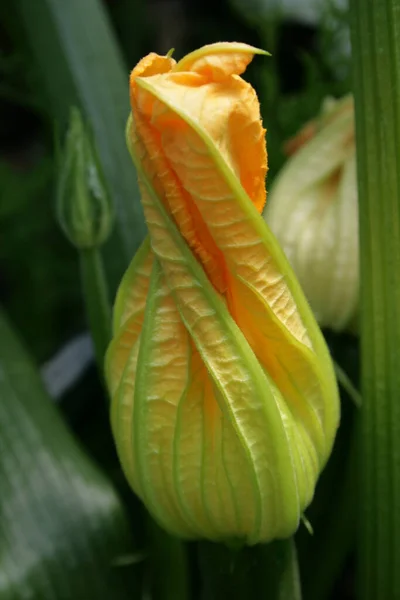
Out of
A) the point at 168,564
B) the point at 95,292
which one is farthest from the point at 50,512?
the point at 95,292

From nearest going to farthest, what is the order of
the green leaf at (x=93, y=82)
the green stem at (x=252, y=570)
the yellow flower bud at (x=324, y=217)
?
1. the green stem at (x=252, y=570)
2. the yellow flower bud at (x=324, y=217)
3. the green leaf at (x=93, y=82)

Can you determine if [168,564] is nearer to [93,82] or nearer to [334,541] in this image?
[334,541]

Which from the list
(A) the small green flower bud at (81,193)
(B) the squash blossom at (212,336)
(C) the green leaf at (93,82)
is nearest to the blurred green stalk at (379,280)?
(B) the squash blossom at (212,336)

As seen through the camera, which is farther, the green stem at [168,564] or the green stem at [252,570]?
the green stem at [168,564]

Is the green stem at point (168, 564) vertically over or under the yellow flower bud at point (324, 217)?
under

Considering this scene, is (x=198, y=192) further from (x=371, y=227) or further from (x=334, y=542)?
(x=334, y=542)

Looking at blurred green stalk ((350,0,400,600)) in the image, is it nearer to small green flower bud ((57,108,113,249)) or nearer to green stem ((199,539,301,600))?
green stem ((199,539,301,600))

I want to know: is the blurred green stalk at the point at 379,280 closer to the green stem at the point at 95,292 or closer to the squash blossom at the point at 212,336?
the squash blossom at the point at 212,336

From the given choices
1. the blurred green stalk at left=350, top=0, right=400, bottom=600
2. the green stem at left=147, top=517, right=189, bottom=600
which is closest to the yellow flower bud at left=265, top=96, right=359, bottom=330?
the blurred green stalk at left=350, top=0, right=400, bottom=600
